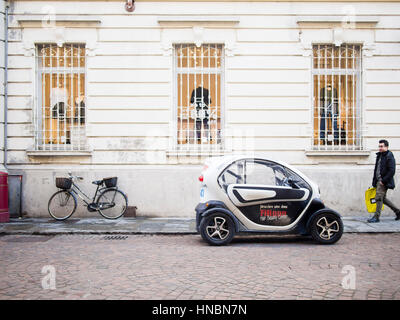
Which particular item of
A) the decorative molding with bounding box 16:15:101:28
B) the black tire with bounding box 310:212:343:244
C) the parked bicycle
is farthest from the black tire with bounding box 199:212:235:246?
the decorative molding with bounding box 16:15:101:28

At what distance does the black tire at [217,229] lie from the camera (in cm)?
775

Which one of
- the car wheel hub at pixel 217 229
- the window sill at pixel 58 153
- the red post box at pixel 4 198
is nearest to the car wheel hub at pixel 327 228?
the car wheel hub at pixel 217 229

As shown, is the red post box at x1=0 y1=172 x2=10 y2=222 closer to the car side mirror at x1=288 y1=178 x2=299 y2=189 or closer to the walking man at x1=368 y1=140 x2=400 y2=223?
the car side mirror at x1=288 y1=178 x2=299 y2=189

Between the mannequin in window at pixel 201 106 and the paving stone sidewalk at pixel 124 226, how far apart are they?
102 inches

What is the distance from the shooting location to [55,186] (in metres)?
11.5

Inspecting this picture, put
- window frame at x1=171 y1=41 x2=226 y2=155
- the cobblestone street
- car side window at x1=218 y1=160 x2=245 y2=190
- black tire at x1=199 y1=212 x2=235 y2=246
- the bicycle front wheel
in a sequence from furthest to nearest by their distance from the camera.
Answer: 1. window frame at x1=171 y1=41 x2=226 y2=155
2. the bicycle front wheel
3. car side window at x1=218 y1=160 x2=245 y2=190
4. black tire at x1=199 y1=212 x2=235 y2=246
5. the cobblestone street

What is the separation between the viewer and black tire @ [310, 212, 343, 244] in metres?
7.81

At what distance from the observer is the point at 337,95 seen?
12047 mm

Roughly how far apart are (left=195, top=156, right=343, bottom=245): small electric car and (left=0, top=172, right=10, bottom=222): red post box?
5394 millimetres

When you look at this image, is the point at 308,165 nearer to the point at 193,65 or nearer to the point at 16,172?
the point at 193,65

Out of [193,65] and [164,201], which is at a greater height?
[193,65]

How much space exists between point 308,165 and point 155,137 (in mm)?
4151
